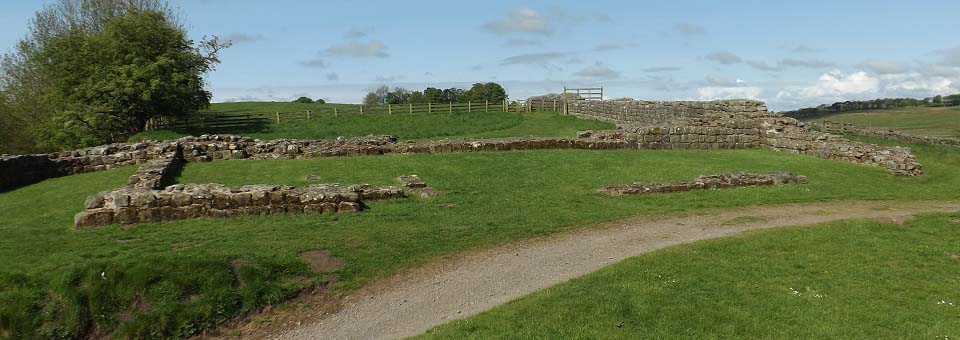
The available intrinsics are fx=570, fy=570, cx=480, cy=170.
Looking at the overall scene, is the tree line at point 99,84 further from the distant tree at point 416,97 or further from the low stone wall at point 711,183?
the distant tree at point 416,97

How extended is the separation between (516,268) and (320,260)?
12.9ft

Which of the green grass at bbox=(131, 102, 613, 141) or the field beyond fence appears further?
the field beyond fence

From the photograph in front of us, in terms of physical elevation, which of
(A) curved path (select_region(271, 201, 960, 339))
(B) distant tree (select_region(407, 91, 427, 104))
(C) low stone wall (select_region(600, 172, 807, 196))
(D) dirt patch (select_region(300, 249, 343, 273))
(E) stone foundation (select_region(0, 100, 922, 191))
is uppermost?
(B) distant tree (select_region(407, 91, 427, 104))

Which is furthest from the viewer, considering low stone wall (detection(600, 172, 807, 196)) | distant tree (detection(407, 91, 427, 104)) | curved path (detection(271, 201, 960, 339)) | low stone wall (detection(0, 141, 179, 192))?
distant tree (detection(407, 91, 427, 104))

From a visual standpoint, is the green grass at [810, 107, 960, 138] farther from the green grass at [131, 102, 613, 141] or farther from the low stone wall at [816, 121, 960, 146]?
the green grass at [131, 102, 613, 141]

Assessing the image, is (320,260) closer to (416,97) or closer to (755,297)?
(755,297)

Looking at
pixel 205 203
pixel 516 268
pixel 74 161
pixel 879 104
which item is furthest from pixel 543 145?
pixel 879 104

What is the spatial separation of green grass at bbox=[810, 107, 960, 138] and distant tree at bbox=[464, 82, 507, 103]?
128 feet

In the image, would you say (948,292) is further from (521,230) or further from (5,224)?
(5,224)

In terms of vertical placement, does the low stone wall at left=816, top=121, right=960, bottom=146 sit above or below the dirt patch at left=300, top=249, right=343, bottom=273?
above

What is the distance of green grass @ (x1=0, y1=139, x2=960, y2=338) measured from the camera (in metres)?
9.56

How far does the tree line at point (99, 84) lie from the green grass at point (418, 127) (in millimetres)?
2164

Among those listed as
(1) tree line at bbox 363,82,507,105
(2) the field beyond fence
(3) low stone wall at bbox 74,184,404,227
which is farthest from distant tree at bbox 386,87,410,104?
(3) low stone wall at bbox 74,184,404,227

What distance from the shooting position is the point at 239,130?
42594 mm
